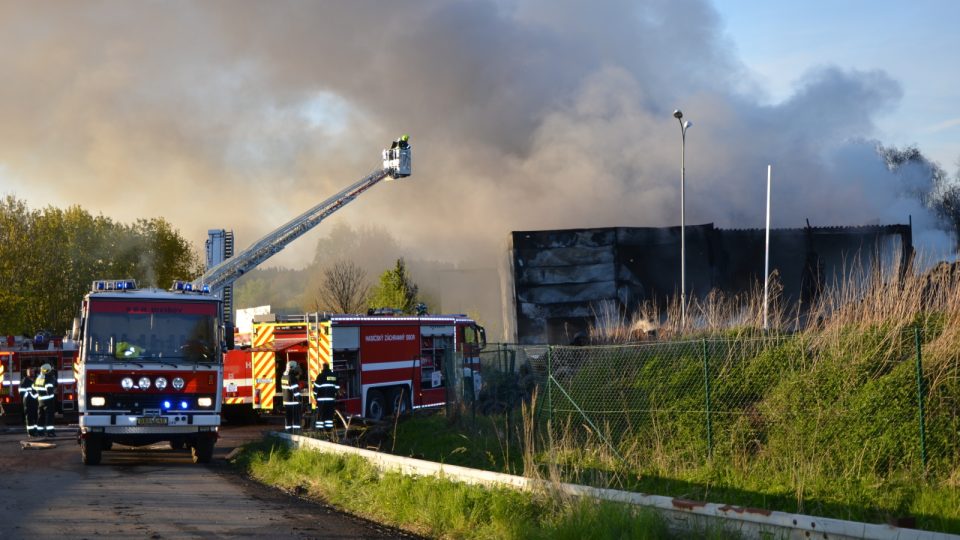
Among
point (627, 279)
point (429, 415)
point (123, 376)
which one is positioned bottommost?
Result: point (429, 415)

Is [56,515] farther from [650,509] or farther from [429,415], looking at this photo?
[429,415]

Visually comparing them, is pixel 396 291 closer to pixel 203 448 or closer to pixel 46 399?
pixel 46 399

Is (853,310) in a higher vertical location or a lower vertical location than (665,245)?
lower

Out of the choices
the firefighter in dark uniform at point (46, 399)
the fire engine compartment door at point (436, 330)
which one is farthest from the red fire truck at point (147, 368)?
the fire engine compartment door at point (436, 330)

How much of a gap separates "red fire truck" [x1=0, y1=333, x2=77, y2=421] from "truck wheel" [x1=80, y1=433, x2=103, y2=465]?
11.8 metres

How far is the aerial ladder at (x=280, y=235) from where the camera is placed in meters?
29.8

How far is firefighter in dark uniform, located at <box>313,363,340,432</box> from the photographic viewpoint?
17297 millimetres

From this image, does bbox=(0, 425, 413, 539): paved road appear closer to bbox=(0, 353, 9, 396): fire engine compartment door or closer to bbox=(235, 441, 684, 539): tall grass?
bbox=(235, 441, 684, 539): tall grass

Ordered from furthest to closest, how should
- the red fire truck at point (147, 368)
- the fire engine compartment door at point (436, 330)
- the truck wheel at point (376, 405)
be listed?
the fire engine compartment door at point (436, 330) → the truck wheel at point (376, 405) → the red fire truck at point (147, 368)

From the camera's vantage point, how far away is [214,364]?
14.9 meters

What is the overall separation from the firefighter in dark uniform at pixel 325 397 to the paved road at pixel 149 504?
2.57 metres

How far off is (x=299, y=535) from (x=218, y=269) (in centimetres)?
2163

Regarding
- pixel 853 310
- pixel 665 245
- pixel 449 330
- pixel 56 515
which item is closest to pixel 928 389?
pixel 853 310

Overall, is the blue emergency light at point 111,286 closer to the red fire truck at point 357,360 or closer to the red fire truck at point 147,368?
the red fire truck at point 147,368
